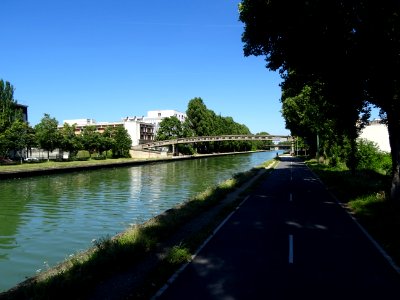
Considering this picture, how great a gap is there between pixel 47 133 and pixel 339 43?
63180 mm

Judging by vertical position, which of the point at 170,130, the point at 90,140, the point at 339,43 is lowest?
the point at 90,140

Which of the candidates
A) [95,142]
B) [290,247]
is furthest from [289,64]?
[95,142]

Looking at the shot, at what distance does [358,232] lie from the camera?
13359 mm

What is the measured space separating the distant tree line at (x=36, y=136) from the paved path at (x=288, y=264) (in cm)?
5719

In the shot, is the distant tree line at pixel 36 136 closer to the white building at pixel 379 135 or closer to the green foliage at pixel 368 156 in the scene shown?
the green foliage at pixel 368 156

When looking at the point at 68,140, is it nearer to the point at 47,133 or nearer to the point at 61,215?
the point at 47,133

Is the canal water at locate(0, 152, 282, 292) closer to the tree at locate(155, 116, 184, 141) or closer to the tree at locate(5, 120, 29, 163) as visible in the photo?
the tree at locate(5, 120, 29, 163)

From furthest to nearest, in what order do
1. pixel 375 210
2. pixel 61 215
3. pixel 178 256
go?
1. pixel 61 215
2. pixel 375 210
3. pixel 178 256

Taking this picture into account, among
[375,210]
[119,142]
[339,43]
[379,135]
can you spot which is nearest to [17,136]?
[119,142]

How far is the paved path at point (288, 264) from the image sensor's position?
7930 mm

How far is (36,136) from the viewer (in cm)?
6969

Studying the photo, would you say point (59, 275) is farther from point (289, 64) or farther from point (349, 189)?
point (349, 189)

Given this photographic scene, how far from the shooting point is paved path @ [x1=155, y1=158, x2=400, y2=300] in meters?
7.93

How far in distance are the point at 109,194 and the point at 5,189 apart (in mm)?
10228
